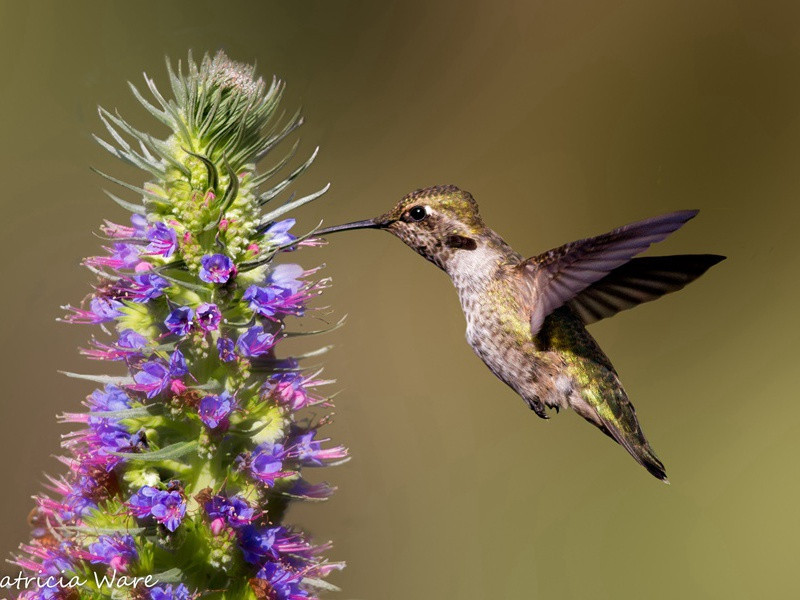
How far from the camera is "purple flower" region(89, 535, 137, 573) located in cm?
169

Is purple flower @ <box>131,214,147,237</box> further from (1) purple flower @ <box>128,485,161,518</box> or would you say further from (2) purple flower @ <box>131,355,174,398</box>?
(1) purple flower @ <box>128,485,161,518</box>

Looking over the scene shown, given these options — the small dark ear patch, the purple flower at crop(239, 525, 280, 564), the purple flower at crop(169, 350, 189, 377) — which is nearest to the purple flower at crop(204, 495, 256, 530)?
the purple flower at crop(239, 525, 280, 564)

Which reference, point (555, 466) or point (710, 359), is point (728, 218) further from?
point (555, 466)

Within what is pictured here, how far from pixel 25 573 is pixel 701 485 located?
13.2ft

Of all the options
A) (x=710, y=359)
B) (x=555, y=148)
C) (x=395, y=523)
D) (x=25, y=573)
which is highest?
(x=555, y=148)

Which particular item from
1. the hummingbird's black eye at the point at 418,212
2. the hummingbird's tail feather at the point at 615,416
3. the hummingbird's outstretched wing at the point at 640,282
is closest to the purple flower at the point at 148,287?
the hummingbird's black eye at the point at 418,212

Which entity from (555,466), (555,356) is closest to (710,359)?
(555,466)

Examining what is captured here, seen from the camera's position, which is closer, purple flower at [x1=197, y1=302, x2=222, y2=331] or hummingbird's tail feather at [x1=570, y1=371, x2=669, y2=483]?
purple flower at [x1=197, y1=302, x2=222, y2=331]

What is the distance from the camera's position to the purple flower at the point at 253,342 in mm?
1765

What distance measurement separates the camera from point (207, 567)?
174 centimetres

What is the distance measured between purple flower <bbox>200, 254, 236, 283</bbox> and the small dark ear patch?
0.93 metres

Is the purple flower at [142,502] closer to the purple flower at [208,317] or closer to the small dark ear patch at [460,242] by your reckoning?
the purple flower at [208,317]

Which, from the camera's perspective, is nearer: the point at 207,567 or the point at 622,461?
the point at 207,567

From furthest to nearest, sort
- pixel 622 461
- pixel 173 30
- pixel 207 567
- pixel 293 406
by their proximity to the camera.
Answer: pixel 622 461 < pixel 173 30 < pixel 293 406 < pixel 207 567
